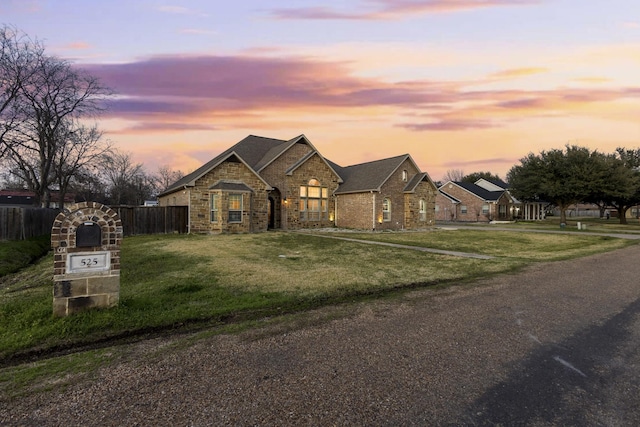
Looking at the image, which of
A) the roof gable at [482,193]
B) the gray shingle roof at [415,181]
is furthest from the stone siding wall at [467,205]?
the gray shingle roof at [415,181]

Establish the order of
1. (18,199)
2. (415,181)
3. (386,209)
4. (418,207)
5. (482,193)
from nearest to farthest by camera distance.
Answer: (386,209)
(415,181)
(418,207)
(482,193)
(18,199)

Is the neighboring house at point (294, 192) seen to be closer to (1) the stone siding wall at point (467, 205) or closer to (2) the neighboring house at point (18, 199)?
(1) the stone siding wall at point (467, 205)

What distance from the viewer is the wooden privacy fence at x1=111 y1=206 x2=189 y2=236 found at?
75.8 ft

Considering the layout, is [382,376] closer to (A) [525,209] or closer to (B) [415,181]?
(B) [415,181]

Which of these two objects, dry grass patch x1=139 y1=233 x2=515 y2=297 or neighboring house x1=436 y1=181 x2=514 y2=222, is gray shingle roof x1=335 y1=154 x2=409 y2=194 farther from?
neighboring house x1=436 y1=181 x2=514 y2=222

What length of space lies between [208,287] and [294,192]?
20777mm

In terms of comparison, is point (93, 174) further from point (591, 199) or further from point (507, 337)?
point (591, 199)

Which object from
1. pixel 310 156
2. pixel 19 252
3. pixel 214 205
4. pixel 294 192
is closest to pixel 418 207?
pixel 310 156

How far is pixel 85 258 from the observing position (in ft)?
20.4

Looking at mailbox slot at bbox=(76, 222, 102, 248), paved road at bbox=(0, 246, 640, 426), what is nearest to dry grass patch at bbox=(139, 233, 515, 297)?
paved road at bbox=(0, 246, 640, 426)

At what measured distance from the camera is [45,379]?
3.89 metres

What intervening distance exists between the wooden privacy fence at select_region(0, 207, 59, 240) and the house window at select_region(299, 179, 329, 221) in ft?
59.5

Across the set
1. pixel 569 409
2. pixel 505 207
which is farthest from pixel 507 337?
pixel 505 207

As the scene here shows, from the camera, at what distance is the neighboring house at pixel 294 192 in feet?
78.4
